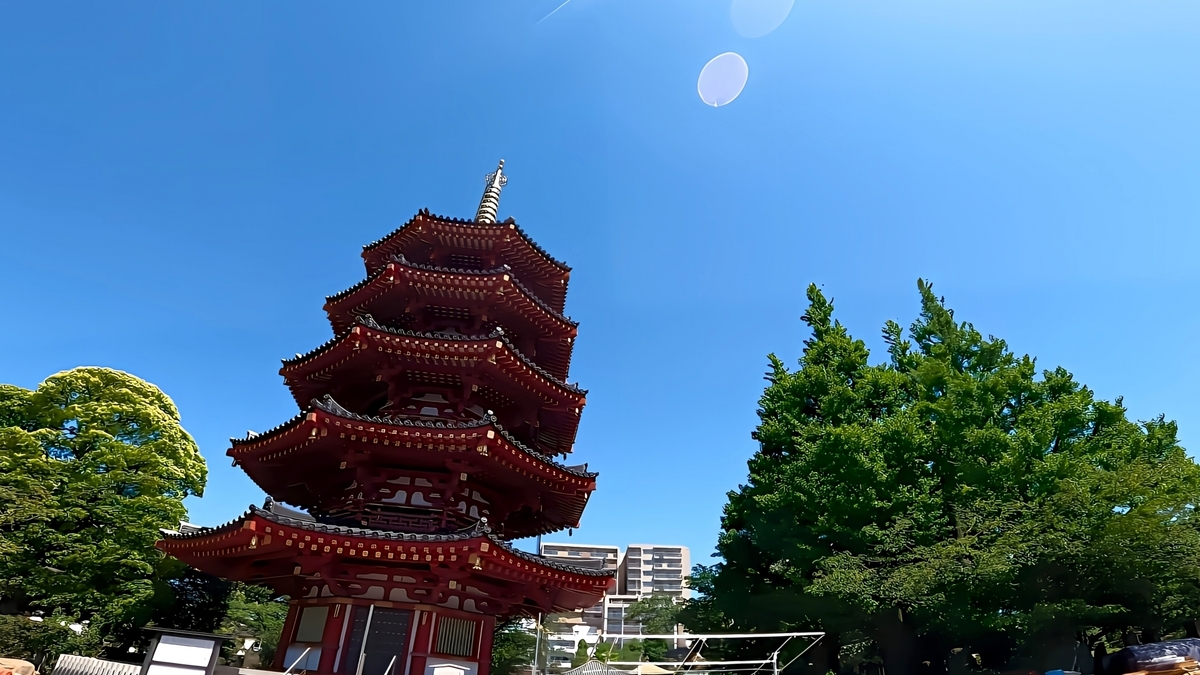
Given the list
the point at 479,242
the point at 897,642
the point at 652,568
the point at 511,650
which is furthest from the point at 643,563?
the point at 479,242

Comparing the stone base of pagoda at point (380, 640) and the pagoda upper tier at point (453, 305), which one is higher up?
the pagoda upper tier at point (453, 305)

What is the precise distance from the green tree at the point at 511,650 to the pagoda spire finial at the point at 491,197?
21.5m

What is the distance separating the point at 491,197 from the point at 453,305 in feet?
23.6

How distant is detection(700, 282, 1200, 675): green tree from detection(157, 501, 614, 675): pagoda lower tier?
12.1 meters

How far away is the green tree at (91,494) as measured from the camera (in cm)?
2184

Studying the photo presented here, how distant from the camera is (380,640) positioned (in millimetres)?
13430

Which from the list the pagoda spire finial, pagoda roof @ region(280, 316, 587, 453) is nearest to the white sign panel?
pagoda roof @ region(280, 316, 587, 453)

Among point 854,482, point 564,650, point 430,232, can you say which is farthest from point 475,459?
point 564,650

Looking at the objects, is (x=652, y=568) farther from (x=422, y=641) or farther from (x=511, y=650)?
(x=422, y=641)

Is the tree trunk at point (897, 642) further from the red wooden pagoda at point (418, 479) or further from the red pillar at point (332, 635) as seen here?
the red pillar at point (332, 635)

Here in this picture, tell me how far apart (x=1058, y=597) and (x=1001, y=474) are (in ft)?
14.1

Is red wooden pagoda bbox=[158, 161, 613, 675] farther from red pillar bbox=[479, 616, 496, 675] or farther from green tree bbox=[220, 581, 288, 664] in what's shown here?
green tree bbox=[220, 581, 288, 664]

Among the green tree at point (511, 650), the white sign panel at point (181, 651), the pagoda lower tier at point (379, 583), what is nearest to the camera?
the white sign panel at point (181, 651)

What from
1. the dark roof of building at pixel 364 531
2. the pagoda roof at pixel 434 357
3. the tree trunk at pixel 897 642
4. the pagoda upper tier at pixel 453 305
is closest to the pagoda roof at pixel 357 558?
the dark roof of building at pixel 364 531
